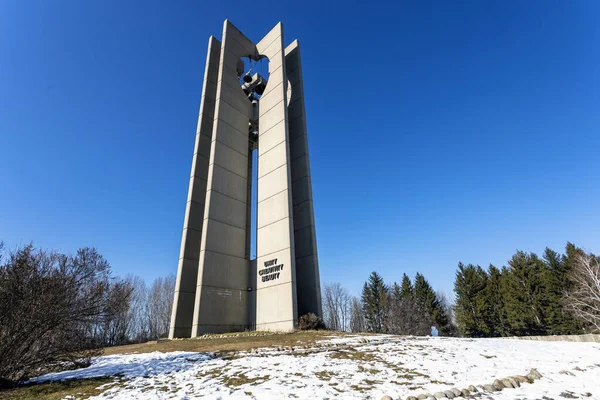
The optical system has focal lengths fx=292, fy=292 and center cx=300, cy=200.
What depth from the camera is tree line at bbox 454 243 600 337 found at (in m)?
31.3

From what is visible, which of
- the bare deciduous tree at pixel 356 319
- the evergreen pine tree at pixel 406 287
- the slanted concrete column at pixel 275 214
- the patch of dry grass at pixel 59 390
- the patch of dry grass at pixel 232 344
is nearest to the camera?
the patch of dry grass at pixel 59 390

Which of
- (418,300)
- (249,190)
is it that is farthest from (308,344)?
(418,300)

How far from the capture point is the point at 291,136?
23.8 m

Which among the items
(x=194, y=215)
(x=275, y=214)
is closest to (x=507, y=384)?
(x=275, y=214)

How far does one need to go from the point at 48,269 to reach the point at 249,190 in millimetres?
17186

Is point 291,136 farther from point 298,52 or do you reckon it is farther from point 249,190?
point 298,52

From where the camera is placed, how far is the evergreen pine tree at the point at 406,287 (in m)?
48.6

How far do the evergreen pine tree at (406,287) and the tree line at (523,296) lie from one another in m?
6.92

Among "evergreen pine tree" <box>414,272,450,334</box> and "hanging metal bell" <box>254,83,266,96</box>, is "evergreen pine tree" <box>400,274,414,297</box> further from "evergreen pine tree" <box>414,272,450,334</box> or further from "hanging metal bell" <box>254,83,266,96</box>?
"hanging metal bell" <box>254,83,266,96</box>

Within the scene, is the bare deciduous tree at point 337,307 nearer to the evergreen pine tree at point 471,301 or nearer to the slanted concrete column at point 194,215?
the evergreen pine tree at point 471,301

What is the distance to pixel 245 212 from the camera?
890 inches

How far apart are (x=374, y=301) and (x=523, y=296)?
2067 cm

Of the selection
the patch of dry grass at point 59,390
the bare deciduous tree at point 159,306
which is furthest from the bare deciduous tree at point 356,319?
the patch of dry grass at point 59,390

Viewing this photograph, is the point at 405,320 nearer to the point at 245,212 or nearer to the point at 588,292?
the point at 588,292
